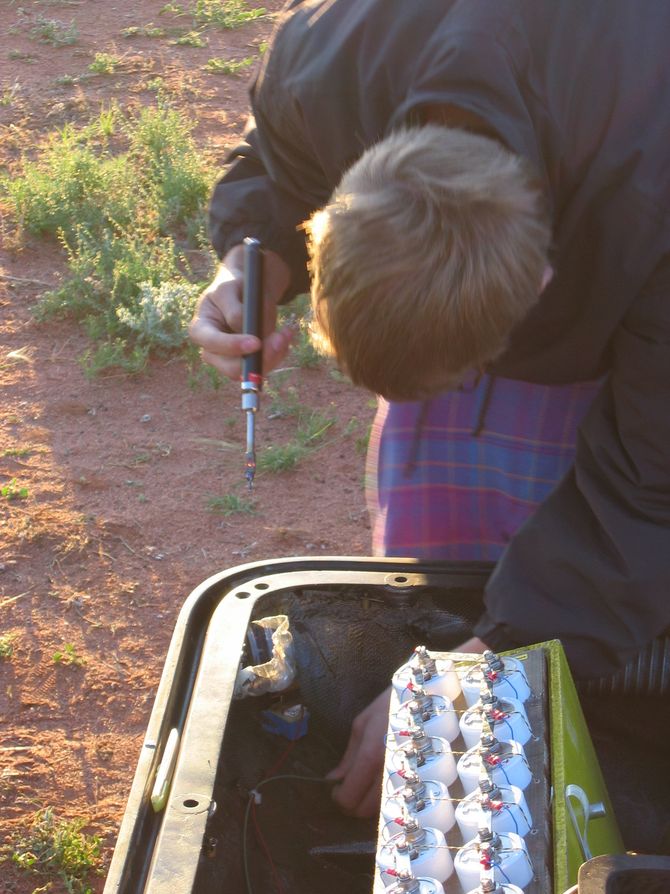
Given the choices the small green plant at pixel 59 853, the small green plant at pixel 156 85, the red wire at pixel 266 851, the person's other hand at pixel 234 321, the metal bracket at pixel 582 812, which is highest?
the person's other hand at pixel 234 321

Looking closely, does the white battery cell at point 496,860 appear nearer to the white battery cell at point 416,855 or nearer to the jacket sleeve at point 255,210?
the white battery cell at point 416,855

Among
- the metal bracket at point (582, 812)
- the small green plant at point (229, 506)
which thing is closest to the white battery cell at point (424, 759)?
the metal bracket at point (582, 812)

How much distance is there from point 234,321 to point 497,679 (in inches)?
33.3

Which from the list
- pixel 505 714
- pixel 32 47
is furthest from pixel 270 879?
pixel 32 47

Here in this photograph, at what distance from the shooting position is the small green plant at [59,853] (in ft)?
6.79

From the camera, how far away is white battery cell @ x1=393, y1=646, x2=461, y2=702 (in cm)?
135

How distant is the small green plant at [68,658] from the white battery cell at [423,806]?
1.48 m

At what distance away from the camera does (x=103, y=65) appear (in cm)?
559

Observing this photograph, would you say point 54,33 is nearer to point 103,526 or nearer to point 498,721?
point 103,526

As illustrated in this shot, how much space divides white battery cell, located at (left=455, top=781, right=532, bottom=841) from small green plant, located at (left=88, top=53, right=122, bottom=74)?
510 cm

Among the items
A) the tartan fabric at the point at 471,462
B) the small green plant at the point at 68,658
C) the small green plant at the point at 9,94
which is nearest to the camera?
the tartan fabric at the point at 471,462

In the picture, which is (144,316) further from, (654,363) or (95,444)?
(654,363)

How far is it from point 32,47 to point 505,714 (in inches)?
219

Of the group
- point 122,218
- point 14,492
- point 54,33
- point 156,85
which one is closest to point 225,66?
point 156,85
